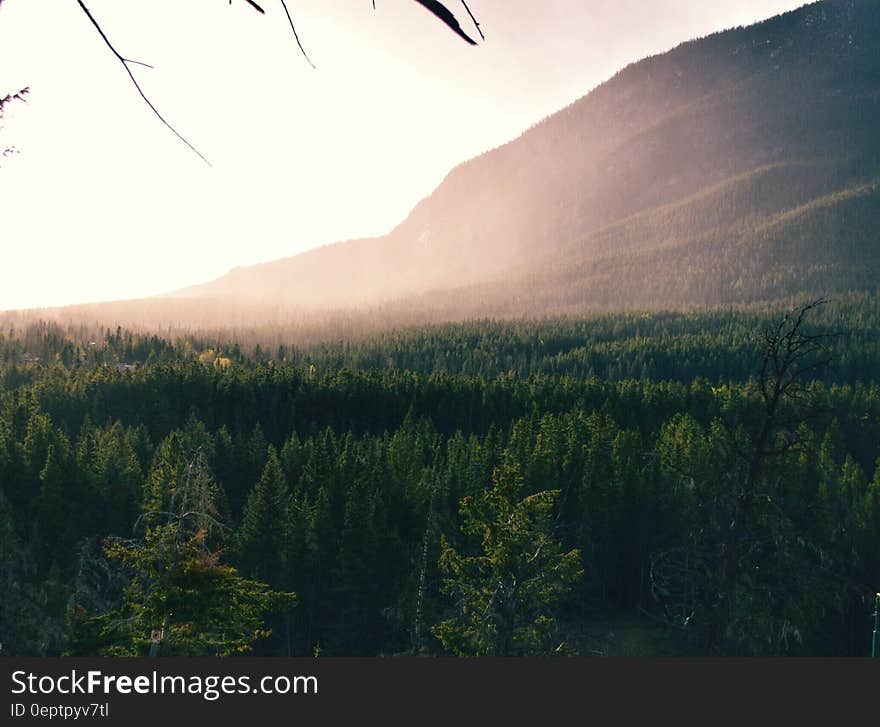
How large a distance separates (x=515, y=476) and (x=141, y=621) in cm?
976

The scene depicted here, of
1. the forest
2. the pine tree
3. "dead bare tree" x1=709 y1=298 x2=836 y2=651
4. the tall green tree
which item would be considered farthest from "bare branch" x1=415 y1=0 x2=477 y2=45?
the pine tree

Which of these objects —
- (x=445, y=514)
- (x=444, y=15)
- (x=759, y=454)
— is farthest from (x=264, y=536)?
(x=444, y=15)

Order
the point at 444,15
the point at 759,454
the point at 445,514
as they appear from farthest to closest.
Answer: the point at 445,514
the point at 759,454
the point at 444,15

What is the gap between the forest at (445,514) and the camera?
39.0ft

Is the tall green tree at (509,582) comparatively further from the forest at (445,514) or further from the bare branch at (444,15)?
the bare branch at (444,15)

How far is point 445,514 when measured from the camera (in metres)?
38.2

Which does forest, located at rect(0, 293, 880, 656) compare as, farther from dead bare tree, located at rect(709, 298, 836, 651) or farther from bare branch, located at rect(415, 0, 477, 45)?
bare branch, located at rect(415, 0, 477, 45)

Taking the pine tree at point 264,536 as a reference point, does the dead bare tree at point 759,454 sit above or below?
above

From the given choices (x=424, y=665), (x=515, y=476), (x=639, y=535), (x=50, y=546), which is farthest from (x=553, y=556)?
(x=50, y=546)

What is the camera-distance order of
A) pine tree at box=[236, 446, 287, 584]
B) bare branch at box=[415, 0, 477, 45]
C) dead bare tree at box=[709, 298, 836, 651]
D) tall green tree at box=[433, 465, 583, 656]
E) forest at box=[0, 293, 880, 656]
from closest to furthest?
1. bare branch at box=[415, 0, 477, 45]
2. dead bare tree at box=[709, 298, 836, 651]
3. forest at box=[0, 293, 880, 656]
4. tall green tree at box=[433, 465, 583, 656]
5. pine tree at box=[236, 446, 287, 584]

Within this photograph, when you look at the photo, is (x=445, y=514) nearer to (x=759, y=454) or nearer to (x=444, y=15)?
(x=759, y=454)

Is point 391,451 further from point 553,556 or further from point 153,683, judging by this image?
point 153,683

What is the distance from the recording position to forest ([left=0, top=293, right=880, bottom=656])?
39.0ft

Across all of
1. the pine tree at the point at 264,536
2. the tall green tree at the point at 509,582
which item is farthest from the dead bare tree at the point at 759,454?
the pine tree at the point at 264,536
